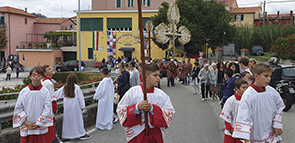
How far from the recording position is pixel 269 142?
3920 millimetres

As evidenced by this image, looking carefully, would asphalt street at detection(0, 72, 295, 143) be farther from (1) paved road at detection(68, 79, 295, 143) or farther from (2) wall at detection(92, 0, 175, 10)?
(2) wall at detection(92, 0, 175, 10)

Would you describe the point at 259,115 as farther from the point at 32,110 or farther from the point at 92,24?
the point at 92,24

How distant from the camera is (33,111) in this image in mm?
5098

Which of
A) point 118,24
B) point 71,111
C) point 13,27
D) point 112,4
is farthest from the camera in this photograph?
point 13,27

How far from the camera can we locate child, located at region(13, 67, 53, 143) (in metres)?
5.03

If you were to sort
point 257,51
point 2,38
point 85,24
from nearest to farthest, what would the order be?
point 85,24
point 257,51
point 2,38

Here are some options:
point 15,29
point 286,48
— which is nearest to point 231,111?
point 286,48

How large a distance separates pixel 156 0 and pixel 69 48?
15.2 meters

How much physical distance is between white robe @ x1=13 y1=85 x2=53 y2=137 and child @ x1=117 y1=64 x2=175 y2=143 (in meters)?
1.86

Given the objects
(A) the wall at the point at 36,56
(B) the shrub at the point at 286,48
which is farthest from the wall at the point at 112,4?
(B) the shrub at the point at 286,48

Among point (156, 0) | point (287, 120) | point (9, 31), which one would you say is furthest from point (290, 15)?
point (287, 120)

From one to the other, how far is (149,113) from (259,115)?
145 centimetres

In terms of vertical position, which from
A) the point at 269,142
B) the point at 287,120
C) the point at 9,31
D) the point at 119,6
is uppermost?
the point at 119,6

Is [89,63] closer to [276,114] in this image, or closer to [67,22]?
[67,22]
